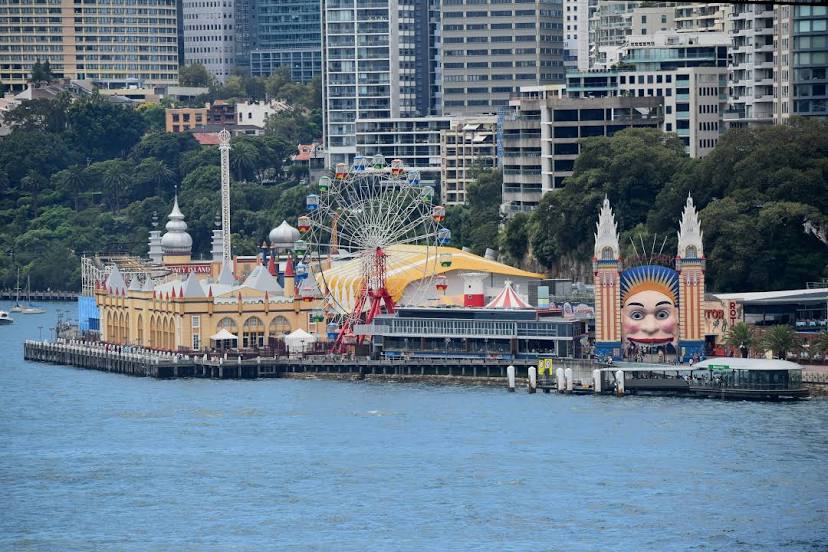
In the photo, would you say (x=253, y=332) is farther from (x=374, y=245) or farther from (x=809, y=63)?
(x=809, y=63)

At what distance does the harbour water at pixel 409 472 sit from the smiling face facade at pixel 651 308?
8283mm

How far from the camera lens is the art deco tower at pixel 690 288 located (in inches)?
5374

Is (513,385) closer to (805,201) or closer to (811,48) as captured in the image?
(805,201)

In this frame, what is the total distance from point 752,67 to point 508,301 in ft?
155

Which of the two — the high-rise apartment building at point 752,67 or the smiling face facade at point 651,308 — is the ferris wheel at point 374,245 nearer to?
the smiling face facade at point 651,308

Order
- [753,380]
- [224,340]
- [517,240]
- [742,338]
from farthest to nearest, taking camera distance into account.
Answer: [517,240], [224,340], [742,338], [753,380]

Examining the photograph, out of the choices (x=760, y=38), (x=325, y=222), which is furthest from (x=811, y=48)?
(x=325, y=222)

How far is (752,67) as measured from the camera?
184 meters

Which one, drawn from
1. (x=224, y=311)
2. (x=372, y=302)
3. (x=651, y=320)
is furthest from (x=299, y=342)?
(x=651, y=320)

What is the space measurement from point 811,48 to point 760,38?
6.94 metres

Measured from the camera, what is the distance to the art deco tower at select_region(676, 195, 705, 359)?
136500mm

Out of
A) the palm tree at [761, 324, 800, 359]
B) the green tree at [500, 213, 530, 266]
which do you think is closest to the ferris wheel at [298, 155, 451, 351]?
the green tree at [500, 213, 530, 266]

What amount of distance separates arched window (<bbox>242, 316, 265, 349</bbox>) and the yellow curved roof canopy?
175 inches

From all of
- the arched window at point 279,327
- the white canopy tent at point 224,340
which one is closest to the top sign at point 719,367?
the arched window at point 279,327
